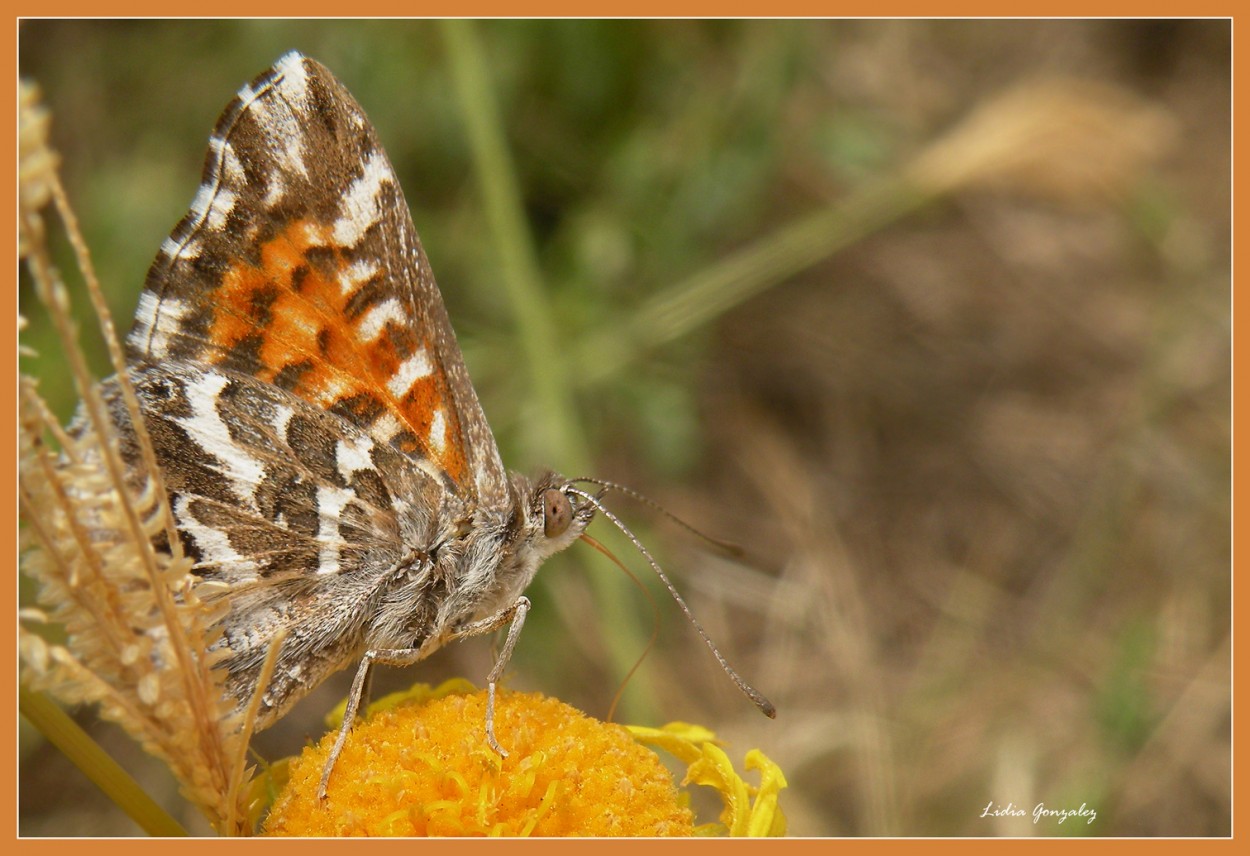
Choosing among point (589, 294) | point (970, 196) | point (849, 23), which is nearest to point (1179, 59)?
point (970, 196)

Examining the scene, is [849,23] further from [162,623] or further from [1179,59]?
[162,623]

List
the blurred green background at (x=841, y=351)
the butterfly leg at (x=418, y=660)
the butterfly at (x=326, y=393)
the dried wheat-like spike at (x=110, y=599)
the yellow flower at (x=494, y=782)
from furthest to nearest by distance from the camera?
the blurred green background at (x=841, y=351) < the butterfly at (x=326, y=393) < the butterfly leg at (x=418, y=660) < the yellow flower at (x=494, y=782) < the dried wheat-like spike at (x=110, y=599)

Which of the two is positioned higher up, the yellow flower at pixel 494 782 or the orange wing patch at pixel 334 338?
the orange wing patch at pixel 334 338

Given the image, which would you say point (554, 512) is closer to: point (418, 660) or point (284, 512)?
point (418, 660)

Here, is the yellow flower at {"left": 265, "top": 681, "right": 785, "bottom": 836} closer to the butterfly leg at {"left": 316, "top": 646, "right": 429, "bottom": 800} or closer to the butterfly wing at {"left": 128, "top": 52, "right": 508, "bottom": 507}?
the butterfly leg at {"left": 316, "top": 646, "right": 429, "bottom": 800}

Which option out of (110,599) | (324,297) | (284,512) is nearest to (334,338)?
(324,297)

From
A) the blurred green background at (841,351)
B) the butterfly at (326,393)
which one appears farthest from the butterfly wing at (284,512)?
the blurred green background at (841,351)

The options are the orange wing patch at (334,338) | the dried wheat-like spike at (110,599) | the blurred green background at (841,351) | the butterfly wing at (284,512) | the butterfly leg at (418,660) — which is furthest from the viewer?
the blurred green background at (841,351)

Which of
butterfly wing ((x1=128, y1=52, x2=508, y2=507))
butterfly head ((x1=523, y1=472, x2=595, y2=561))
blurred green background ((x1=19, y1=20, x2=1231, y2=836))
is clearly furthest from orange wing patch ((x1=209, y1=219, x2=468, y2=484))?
blurred green background ((x1=19, y1=20, x2=1231, y2=836))

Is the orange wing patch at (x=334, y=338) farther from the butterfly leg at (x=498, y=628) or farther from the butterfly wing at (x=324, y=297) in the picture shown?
the butterfly leg at (x=498, y=628)
